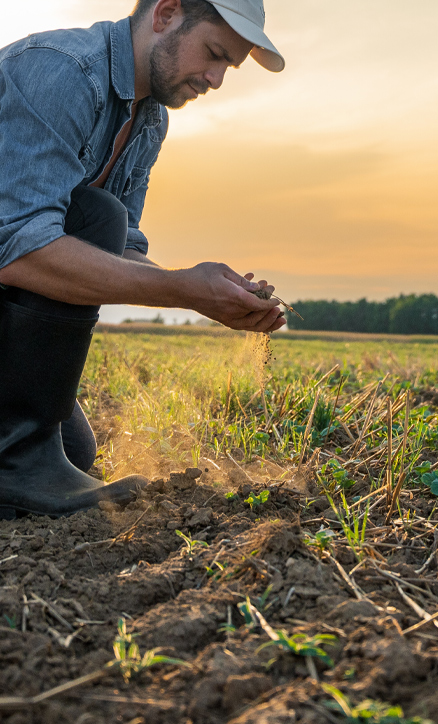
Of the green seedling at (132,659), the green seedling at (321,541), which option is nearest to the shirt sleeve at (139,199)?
the green seedling at (321,541)

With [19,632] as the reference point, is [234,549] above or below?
above

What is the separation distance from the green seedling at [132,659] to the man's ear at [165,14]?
2.18 meters

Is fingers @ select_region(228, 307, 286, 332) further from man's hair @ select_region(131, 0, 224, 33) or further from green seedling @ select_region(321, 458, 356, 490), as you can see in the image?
man's hair @ select_region(131, 0, 224, 33)

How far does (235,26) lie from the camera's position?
218 centimetres

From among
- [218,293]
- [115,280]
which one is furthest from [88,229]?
[218,293]

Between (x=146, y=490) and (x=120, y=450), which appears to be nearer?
(x=146, y=490)

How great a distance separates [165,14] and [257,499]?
189 centimetres

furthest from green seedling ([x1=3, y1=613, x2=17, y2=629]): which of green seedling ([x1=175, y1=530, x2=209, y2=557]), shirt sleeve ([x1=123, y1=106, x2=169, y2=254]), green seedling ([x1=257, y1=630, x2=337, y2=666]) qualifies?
shirt sleeve ([x1=123, y1=106, x2=169, y2=254])

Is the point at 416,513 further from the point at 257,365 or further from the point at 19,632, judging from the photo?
the point at 19,632

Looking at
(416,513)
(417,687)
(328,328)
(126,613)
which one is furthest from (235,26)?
(328,328)

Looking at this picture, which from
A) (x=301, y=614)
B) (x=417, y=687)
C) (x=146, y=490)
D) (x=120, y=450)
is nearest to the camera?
(x=417, y=687)

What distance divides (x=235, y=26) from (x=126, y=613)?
2.05 m

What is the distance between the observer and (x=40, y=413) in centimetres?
227

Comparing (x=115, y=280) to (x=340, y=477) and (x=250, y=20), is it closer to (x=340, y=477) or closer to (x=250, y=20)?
(x=340, y=477)
